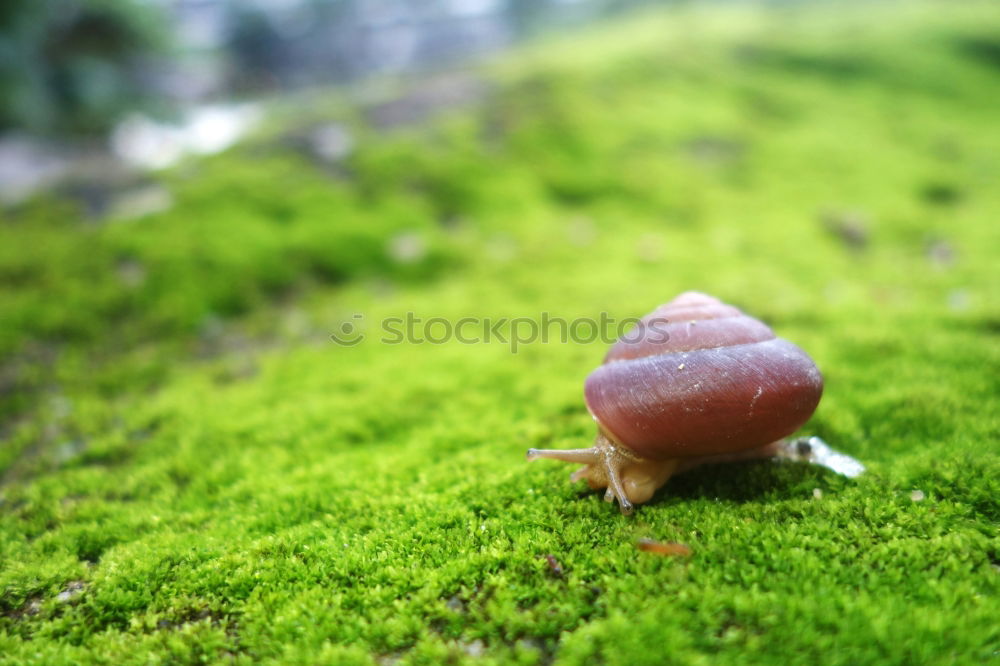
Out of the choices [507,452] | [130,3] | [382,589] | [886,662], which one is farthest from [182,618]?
[130,3]

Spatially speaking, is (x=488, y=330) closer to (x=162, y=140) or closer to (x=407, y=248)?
(x=407, y=248)

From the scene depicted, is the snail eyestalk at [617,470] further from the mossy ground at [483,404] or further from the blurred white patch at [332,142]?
the blurred white patch at [332,142]

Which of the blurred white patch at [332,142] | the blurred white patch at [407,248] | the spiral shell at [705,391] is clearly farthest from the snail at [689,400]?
the blurred white patch at [332,142]

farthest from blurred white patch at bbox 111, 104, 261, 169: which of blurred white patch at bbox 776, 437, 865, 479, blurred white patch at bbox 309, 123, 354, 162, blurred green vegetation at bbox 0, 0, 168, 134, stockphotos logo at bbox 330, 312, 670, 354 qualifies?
blurred white patch at bbox 776, 437, 865, 479

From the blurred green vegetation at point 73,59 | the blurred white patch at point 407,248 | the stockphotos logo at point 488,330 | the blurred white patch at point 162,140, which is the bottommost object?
the stockphotos logo at point 488,330

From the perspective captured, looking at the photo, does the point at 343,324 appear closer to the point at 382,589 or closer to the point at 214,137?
the point at 382,589

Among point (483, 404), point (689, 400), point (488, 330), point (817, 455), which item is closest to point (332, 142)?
point (488, 330)

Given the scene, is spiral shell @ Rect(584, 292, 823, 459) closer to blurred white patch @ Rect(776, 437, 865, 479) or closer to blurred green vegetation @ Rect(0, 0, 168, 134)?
blurred white patch @ Rect(776, 437, 865, 479)
